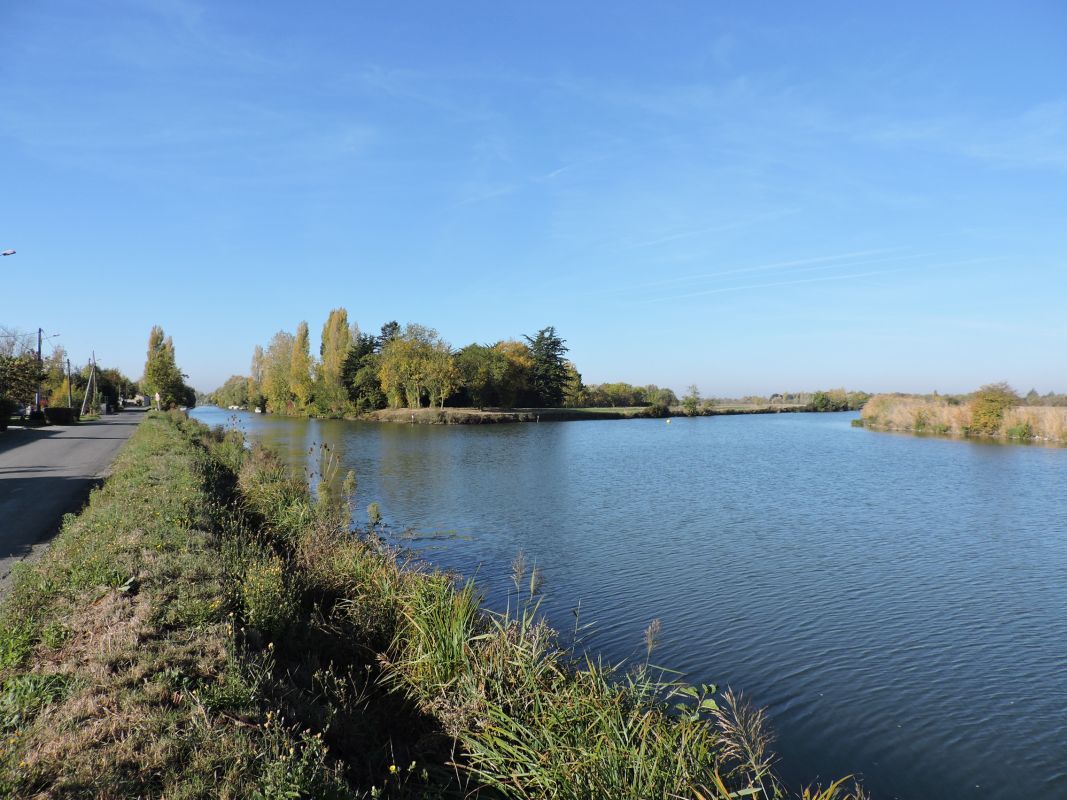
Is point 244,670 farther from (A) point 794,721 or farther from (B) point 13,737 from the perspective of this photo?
(A) point 794,721

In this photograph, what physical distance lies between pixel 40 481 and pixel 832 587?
17.5 meters

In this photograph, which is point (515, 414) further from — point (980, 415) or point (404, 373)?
point (980, 415)

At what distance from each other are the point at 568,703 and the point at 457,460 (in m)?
25.3

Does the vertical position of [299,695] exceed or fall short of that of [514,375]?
it falls short

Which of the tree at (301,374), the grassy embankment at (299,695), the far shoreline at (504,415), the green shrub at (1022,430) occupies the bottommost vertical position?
the grassy embankment at (299,695)

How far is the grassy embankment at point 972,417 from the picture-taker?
40.0m

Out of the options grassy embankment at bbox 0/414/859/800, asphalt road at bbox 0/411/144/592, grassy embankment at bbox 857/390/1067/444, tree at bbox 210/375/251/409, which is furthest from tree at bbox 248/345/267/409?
grassy embankment at bbox 0/414/859/800

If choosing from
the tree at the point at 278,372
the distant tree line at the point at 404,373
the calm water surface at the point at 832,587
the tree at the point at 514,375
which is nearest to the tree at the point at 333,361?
the distant tree line at the point at 404,373

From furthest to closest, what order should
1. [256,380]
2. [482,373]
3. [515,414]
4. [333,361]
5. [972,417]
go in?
[256,380], [333,361], [482,373], [515,414], [972,417]

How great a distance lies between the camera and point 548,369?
82250mm

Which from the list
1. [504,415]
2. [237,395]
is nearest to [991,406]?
[504,415]

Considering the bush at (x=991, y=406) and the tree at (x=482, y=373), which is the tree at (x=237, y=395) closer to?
the tree at (x=482, y=373)

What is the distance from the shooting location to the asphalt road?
9922 mm

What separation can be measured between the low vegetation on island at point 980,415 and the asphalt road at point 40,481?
47338mm
